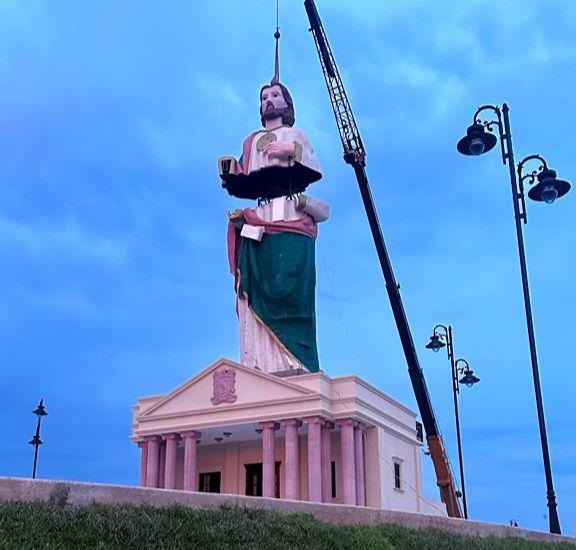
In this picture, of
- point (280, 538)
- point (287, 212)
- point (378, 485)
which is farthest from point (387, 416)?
point (280, 538)

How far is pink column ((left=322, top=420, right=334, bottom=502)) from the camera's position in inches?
1238

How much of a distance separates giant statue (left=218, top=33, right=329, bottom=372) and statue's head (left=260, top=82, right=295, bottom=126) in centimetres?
5

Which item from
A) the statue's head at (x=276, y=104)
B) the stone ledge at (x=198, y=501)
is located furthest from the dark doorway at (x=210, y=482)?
the stone ledge at (x=198, y=501)

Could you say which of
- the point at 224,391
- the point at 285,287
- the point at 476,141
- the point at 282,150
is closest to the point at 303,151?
the point at 282,150

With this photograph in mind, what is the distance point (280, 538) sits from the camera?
39.6 feet

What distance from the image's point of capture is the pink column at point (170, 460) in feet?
111

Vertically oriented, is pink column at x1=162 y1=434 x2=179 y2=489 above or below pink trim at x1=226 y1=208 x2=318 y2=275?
below

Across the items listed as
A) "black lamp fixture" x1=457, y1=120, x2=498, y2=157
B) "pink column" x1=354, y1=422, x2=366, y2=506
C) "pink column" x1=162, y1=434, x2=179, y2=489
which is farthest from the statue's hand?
"black lamp fixture" x1=457, y1=120, x2=498, y2=157

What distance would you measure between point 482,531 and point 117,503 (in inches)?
368

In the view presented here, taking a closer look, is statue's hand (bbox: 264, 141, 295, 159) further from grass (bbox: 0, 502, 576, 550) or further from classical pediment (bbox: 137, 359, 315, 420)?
grass (bbox: 0, 502, 576, 550)

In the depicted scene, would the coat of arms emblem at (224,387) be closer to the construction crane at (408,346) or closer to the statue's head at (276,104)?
the construction crane at (408,346)

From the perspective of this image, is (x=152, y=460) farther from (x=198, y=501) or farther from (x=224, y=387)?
(x=198, y=501)

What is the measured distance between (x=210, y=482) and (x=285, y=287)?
931 cm

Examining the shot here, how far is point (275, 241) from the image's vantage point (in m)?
38.2
